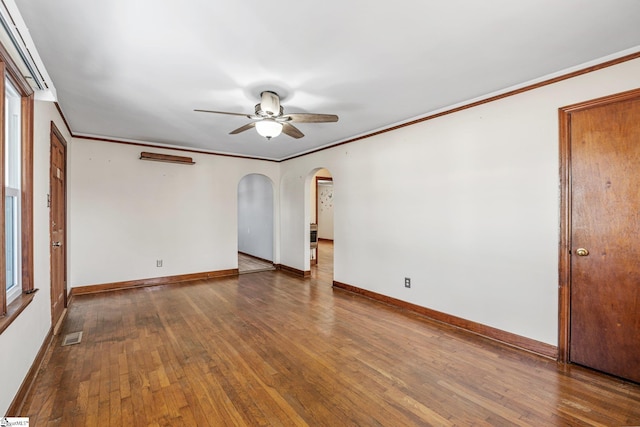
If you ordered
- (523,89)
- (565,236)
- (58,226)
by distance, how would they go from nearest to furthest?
(565,236), (523,89), (58,226)

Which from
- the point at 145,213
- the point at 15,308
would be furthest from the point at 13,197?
the point at 145,213

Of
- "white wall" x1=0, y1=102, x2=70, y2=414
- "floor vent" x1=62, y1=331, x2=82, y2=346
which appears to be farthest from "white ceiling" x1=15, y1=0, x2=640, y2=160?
"floor vent" x1=62, y1=331, x2=82, y2=346

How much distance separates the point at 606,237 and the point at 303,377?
8.50 feet

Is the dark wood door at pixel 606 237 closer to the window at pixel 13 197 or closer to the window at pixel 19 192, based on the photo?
the window at pixel 19 192

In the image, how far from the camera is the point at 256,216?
7.29 m

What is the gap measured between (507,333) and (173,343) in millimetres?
3214

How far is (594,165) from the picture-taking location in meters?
2.31

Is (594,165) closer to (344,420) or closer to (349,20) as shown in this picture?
(349,20)

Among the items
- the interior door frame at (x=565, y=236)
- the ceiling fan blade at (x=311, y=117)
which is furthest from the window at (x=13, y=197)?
the interior door frame at (x=565, y=236)

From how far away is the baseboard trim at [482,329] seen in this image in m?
2.56

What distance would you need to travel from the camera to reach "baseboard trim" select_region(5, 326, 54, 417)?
180cm

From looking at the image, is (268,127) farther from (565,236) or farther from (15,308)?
(565,236)

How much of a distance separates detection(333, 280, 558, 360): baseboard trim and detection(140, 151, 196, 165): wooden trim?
3.86 m

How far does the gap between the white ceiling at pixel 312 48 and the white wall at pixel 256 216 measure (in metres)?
3.64
